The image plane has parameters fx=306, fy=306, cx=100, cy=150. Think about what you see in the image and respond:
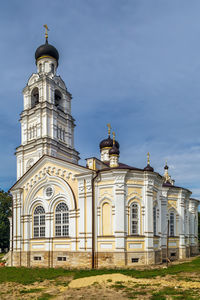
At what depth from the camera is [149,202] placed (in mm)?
22172

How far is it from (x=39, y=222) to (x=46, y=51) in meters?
22.1

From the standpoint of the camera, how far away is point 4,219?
4544cm

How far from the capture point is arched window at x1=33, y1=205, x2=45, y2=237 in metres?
24.8

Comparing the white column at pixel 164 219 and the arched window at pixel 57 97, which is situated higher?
the arched window at pixel 57 97

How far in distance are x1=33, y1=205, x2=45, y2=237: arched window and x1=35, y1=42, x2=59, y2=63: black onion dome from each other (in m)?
20.9

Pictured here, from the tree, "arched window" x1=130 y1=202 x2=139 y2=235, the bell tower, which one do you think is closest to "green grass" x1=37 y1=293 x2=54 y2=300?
"arched window" x1=130 y1=202 x2=139 y2=235

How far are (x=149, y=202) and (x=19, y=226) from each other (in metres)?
11.4

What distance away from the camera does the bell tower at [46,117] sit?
3416 cm

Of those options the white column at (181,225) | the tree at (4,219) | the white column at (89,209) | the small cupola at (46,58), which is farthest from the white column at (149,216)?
the tree at (4,219)

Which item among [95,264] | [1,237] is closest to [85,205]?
[95,264]

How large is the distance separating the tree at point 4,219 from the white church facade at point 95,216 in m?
18.7

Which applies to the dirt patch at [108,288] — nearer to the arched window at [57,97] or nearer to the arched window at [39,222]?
the arched window at [39,222]

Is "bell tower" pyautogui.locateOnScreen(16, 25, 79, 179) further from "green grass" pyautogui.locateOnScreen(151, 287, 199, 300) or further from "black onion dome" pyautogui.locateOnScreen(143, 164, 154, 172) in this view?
"green grass" pyautogui.locateOnScreen(151, 287, 199, 300)

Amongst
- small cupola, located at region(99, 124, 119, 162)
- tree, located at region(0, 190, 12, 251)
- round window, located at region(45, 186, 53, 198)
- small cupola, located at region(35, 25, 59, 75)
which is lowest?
tree, located at region(0, 190, 12, 251)
